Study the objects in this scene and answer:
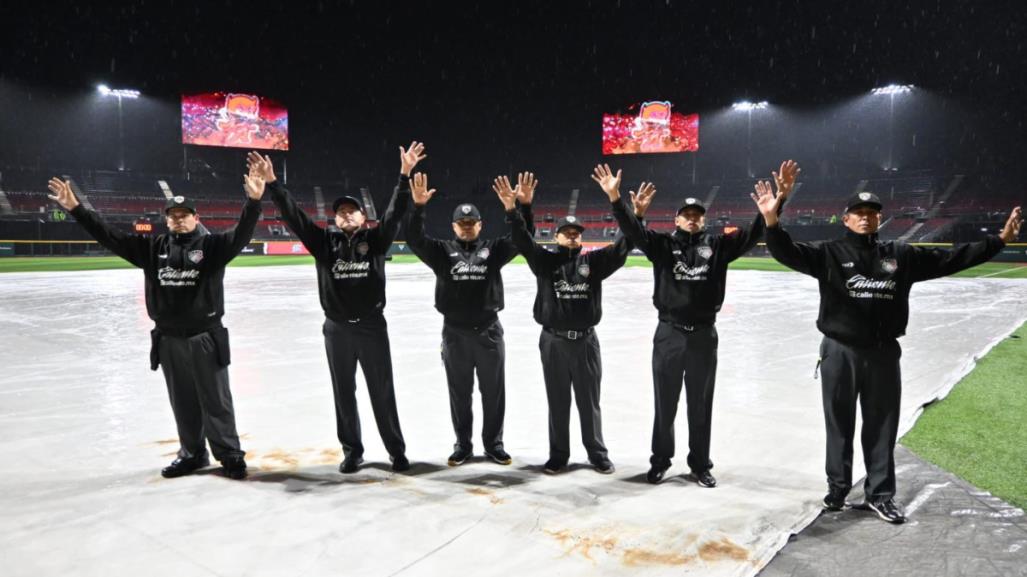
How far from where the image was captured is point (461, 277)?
484cm

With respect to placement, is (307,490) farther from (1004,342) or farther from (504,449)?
(1004,342)

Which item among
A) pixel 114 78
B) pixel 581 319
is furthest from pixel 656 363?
pixel 114 78

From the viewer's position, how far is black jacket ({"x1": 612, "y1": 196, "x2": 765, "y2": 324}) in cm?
439

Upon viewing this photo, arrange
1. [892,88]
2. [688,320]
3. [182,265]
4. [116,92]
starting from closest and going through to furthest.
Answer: [688,320], [182,265], [892,88], [116,92]

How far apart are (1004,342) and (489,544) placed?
401 inches

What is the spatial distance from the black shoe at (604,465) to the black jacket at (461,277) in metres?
1.32

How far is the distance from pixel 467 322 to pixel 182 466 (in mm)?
2246

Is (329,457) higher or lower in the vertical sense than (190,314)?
lower

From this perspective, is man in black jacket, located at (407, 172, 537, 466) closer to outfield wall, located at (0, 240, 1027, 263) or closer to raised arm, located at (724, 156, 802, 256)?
raised arm, located at (724, 156, 802, 256)

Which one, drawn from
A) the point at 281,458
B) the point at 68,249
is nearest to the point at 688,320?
the point at 281,458

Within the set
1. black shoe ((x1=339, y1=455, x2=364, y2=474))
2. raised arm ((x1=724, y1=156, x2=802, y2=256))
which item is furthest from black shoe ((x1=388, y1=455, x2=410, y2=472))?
raised arm ((x1=724, y1=156, x2=802, y2=256))

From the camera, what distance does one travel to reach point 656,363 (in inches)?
178

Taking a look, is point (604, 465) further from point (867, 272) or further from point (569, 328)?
point (867, 272)

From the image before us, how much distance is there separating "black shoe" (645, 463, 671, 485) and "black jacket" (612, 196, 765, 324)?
3.27 ft
